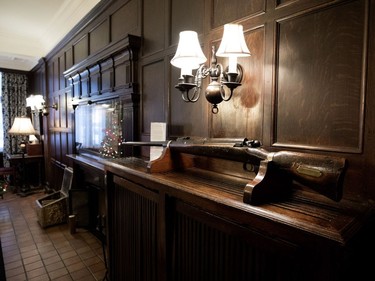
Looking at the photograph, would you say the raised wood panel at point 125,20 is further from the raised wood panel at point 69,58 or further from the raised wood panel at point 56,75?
the raised wood panel at point 56,75

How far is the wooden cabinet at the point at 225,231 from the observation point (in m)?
Answer: 0.67

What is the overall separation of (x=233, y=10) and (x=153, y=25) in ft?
2.97

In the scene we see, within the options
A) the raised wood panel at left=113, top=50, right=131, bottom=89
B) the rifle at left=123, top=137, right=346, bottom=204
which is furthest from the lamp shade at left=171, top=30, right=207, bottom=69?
the raised wood panel at left=113, top=50, right=131, bottom=89

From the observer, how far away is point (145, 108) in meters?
2.21

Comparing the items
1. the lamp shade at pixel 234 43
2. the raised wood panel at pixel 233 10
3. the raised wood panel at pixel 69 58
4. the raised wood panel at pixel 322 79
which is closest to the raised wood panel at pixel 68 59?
the raised wood panel at pixel 69 58

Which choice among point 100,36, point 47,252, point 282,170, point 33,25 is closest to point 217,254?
point 282,170

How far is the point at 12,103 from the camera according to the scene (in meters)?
5.99

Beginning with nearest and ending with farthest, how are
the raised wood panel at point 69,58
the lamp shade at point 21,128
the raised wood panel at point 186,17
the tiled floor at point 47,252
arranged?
the raised wood panel at point 186,17 → the tiled floor at point 47,252 → the raised wood panel at point 69,58 → the lamp shade at point 21,128

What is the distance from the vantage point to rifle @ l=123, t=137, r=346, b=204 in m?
0.76

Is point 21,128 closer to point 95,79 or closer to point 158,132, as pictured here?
point 95,79

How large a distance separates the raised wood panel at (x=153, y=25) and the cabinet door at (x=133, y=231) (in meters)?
1.15

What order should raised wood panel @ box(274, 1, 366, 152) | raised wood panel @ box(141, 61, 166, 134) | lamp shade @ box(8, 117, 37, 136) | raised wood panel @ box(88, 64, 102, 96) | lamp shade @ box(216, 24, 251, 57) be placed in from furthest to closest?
1. lamp shade @ box(8, 117, 37, 136)
2. raised wood panel @ box(88, 64, 102, 96)
3. raised wood panel @ box(141, 61, 166, 134)
4. lamp shade @ box(216, 24, 251, 57)
5. raised wood panel @ box(274, 1, 366, 152)

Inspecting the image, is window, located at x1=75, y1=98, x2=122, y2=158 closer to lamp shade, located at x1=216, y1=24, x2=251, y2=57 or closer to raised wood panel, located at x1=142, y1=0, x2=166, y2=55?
raised wood panel, located at x1=142, y1=0, x2=166, y2=55

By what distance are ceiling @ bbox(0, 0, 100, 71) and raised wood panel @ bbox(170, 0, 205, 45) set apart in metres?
1.67
